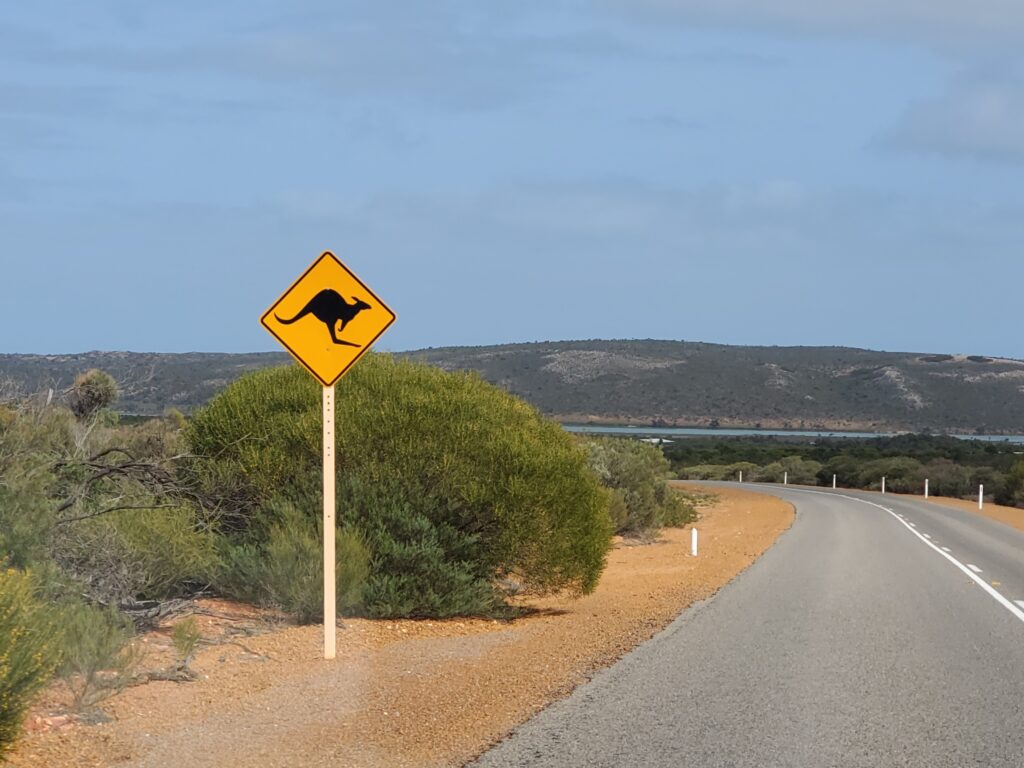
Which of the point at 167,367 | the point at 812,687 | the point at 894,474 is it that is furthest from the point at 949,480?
the point at 167,367

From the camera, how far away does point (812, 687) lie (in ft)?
31.0

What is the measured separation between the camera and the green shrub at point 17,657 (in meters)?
6.79

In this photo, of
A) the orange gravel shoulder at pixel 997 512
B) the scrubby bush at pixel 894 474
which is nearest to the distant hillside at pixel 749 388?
the scrubby bush at pixel 894 474

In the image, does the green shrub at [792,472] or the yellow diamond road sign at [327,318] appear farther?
the green shrub at [792,472]

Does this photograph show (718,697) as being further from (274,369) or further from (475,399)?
(274,369)

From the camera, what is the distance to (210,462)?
13648 millimetres

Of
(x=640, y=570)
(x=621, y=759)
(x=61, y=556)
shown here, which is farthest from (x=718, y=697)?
(x=640, y=570)

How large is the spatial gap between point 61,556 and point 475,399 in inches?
212

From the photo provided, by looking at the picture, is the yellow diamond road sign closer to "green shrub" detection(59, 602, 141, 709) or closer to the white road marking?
"green shrub" detection(59, 602, 141, 709)

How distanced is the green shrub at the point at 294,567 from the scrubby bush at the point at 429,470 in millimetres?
452

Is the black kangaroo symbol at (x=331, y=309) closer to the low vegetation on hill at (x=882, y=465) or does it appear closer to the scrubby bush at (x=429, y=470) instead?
the scrubby bush at (x=429, y=470)

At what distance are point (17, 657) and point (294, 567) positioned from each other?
546 centimetres

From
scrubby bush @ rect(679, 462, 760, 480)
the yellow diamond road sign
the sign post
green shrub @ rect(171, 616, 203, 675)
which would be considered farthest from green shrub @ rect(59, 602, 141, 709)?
scrubby bush @ rect(679, 462, 760, 480)

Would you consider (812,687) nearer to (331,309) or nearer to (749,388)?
(331,309)
